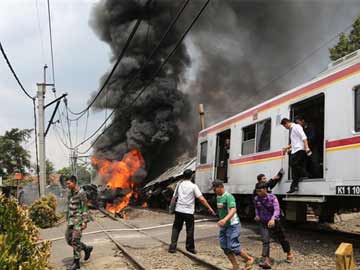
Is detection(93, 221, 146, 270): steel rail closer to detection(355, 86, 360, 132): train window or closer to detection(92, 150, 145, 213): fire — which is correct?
detection(355, 86, 360, 132): train window

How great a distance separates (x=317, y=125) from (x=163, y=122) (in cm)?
1760

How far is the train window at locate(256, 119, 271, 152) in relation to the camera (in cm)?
1050

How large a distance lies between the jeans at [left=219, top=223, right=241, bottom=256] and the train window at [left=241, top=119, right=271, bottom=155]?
12.7ft

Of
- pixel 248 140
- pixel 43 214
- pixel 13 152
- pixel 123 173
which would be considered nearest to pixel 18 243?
pixel 248 140

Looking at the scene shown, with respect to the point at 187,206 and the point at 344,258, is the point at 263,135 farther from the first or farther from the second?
the point at 344,258

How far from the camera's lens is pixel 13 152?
5253cm

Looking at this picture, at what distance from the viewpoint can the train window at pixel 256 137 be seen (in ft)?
34.7

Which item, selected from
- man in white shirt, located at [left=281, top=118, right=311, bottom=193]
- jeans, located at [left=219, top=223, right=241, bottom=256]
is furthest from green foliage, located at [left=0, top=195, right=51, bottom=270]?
man in white shirt, located at [left=281, top=118, right=311, bottom=193]

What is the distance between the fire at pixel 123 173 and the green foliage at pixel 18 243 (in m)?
19.7

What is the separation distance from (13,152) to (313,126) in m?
48.4

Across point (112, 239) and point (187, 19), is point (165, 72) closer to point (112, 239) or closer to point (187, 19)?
point (187, 19)

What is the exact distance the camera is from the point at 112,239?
11.3m

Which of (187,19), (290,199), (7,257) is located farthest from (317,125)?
(187,19)

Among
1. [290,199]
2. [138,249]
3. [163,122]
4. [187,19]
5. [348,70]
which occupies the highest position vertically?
[187,19]
